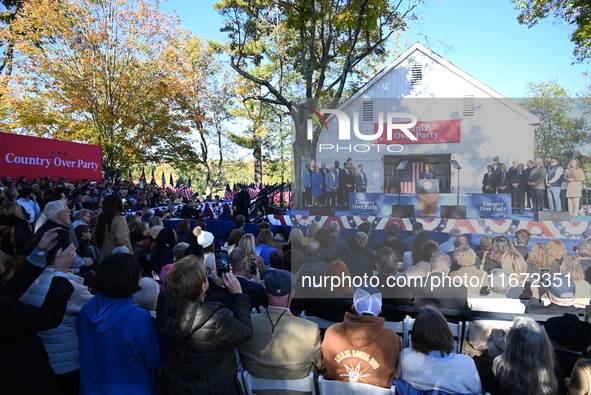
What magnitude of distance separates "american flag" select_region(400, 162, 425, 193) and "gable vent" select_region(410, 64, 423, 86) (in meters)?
7.67

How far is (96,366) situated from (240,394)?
33.3 inches

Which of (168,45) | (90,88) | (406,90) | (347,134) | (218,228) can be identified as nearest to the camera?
(347,134)

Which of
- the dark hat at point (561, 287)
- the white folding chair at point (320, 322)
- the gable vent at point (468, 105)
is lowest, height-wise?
the white folding chair at point (320, 322)

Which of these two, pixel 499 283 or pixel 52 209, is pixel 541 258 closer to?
pixel 499 283

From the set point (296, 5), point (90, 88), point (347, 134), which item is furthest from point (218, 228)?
point (90, 88)

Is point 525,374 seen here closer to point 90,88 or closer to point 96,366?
point 96,366

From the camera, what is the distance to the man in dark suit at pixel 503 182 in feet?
25.7

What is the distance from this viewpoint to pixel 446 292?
12.4 ft

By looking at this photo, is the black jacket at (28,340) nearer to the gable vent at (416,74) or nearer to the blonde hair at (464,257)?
the blonde hair at (464,257)

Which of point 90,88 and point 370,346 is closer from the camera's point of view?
point 370,346

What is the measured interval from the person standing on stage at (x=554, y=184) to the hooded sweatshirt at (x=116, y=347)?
761cm

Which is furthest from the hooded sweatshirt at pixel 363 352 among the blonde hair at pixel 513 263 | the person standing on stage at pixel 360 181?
the person standing on stage at pixel 360 181

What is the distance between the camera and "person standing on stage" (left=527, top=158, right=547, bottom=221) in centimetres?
750

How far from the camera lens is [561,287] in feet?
11.7
